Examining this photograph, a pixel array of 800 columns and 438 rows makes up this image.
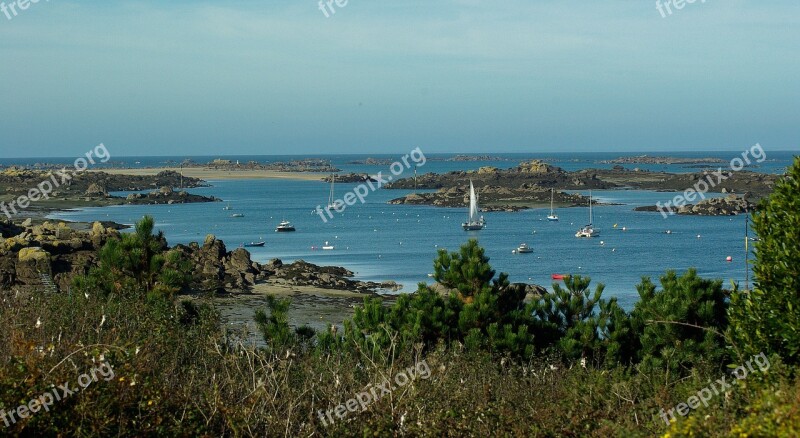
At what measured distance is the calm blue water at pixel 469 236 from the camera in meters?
53.6

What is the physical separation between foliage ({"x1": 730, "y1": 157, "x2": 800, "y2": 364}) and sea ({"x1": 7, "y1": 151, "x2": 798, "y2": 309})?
1051 inches

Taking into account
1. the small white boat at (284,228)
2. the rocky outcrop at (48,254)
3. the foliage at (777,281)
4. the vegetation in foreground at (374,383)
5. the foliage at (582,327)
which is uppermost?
the foliage at (777,281)

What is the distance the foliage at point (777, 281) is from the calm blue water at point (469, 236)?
28.8 meters

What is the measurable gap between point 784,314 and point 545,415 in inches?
97.4

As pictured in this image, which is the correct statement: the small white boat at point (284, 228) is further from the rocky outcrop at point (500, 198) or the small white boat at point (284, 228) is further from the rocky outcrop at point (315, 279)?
the rocky outcrop at point (315, 279)

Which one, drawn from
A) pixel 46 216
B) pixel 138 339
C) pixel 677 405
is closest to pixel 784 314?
pixel 677 405

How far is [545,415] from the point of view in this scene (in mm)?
8703

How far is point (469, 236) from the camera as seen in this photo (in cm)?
7500

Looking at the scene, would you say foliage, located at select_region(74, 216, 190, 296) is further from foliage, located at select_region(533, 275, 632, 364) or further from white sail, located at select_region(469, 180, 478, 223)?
white sail, located at select_region(469, 180, 478, 223)

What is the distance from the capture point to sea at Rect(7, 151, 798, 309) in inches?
2085

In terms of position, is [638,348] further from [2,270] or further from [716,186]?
[716,186]

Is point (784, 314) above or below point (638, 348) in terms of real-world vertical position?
above

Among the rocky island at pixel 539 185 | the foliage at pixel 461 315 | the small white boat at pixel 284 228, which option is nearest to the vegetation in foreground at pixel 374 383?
the foliage at pixel 461 315

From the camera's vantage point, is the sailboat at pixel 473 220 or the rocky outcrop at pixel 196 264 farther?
the sailboat at pixel 473 220
